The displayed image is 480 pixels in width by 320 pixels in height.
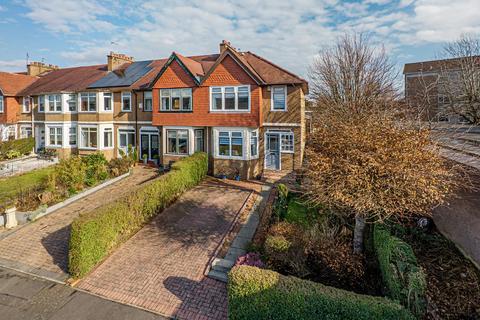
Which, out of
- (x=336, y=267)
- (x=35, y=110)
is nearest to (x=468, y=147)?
(x=336, y=267)

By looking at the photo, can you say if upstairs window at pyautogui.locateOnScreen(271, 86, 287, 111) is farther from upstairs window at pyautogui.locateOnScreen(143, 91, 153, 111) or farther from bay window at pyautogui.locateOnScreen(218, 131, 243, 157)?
upstairs window at pyautogui.locateOnScreen(143, 91, 153, 111)

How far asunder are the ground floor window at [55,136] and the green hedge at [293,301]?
28044mm

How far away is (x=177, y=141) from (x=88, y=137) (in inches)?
402

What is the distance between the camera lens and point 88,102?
88.8ft

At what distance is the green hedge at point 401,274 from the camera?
705cm

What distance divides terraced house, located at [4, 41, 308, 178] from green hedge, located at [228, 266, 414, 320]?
14.2 meters

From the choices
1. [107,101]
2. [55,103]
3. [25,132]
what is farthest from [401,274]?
[25,132]

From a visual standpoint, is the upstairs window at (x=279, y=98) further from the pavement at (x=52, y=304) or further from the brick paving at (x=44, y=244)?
the pavement at (x=52, y=304)

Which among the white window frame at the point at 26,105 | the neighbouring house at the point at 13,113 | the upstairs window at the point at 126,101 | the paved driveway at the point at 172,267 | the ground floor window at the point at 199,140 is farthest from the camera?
the white window frame at the point at 26,105

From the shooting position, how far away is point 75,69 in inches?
1372

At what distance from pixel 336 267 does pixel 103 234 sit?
28.7ft

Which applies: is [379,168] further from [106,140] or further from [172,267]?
[106,140]

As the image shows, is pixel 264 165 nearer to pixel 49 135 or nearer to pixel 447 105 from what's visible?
pixel 447 105

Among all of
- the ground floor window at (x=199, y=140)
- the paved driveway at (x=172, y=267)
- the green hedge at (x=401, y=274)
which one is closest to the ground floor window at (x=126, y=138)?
Answer: the ground floor window at (x=199, y=140)
